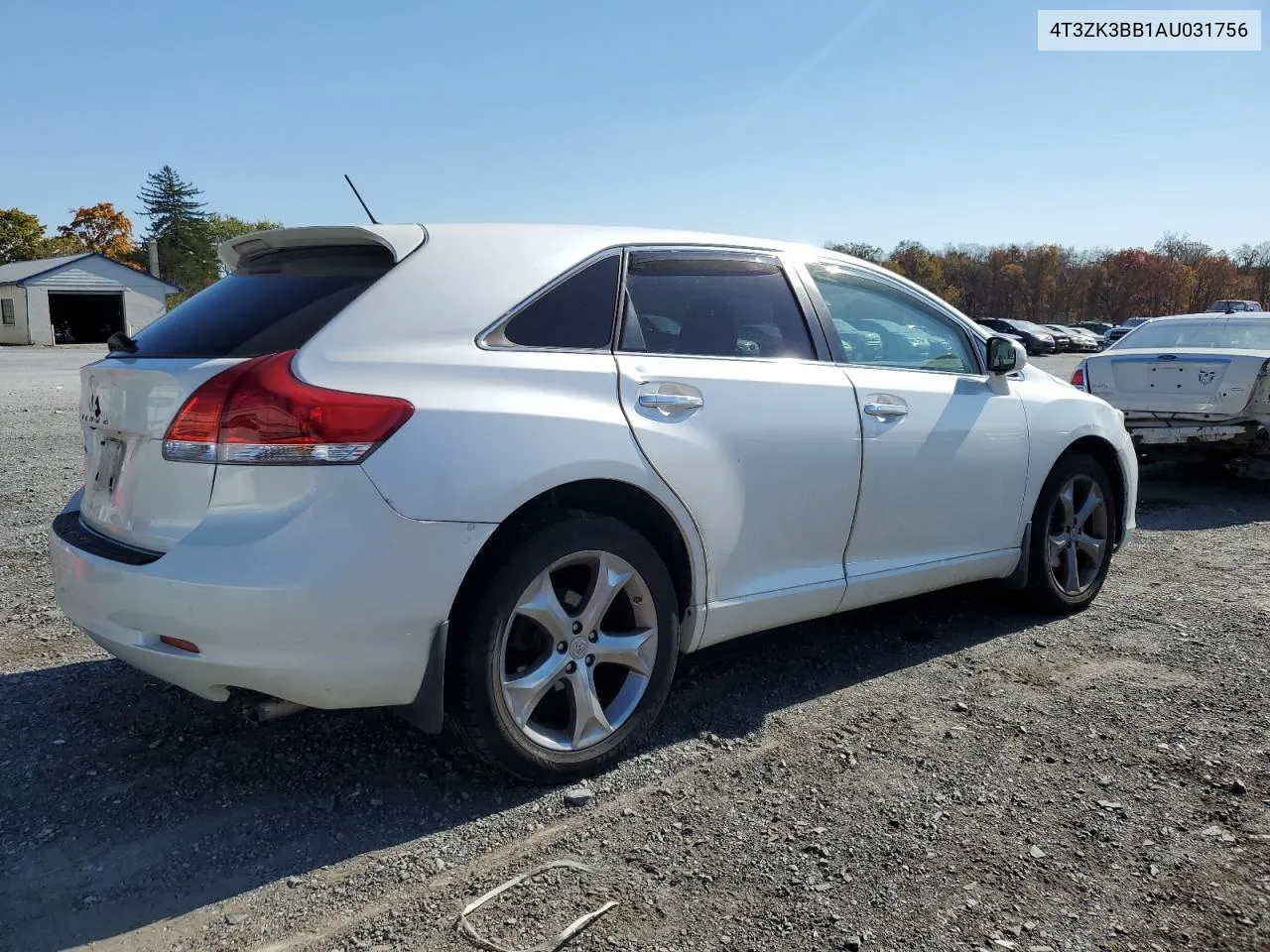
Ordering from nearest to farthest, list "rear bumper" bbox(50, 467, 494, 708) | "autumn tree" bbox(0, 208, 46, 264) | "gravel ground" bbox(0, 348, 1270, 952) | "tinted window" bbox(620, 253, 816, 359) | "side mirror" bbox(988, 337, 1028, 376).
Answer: "gravel ground" bbox(0, 348, 1270, 952)
"rear bumper" bbox(50, 467, 494, 708)
"tinted window" bbox(620, 253, 816, 359)
"side mirror" bbox(988, 337, 1028, 376)
"autumn tree" bbox(0, 208, 46, 264)

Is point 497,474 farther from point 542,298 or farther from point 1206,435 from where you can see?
point 1206,435

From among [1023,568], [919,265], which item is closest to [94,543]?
[1023,568]

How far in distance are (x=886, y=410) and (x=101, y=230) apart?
9899 cm

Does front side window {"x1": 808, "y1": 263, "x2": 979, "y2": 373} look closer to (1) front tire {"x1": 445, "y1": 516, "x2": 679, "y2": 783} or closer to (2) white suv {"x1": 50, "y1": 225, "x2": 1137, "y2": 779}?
(2) white suv {"x1": 50, "y1": 225, "x2": 1137, "y2": 779}

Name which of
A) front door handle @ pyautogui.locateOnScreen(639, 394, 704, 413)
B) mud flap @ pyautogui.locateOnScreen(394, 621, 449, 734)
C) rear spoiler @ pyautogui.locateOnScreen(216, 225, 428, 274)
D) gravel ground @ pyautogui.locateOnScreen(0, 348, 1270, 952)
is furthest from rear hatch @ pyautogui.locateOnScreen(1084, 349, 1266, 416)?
mud flap @ pyautogui.locateOnScreen(394, 621, 449, 734)

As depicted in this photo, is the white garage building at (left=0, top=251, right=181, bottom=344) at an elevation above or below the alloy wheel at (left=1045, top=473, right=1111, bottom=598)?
above

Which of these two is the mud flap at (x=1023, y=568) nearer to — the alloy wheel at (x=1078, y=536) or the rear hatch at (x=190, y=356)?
the alloy wheel at (x=1078, y=536)

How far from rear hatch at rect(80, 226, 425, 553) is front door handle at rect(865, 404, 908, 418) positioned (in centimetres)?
176

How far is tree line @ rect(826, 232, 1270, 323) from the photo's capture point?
96250 millimetres

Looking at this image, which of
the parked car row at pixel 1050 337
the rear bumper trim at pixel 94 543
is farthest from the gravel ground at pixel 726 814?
the parked car row at pixel 1050 337

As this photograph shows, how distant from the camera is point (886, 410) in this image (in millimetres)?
3867

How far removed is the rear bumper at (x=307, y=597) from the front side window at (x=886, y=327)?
1870 mm

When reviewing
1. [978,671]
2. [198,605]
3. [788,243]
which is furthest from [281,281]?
[978,671]

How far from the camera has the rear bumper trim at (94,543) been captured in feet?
9.05
